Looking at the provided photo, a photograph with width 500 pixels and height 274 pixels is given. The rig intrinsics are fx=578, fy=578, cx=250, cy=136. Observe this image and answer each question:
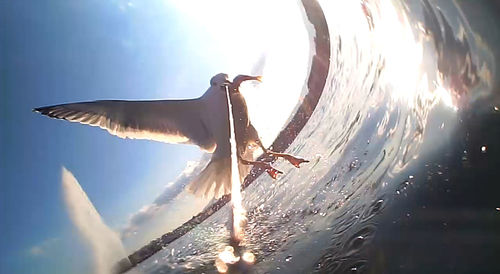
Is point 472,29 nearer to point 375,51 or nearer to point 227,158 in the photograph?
point 375,51

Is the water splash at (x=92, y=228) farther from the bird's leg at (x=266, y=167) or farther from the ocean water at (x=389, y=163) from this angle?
the bird's leg at (x=266, y=167)

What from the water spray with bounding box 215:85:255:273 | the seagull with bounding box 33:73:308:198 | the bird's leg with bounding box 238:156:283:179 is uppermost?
the seagull with bounding box 33:73:308:198

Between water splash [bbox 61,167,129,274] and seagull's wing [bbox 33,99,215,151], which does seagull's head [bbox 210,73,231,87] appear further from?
water splash [bbox 61,167,129,274]

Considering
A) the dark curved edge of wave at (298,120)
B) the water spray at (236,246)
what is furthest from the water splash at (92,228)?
the water spray at (236,246)

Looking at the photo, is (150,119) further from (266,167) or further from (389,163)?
(389,163)

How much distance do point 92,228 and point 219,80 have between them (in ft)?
0.70

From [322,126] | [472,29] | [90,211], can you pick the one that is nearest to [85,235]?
[90,211]

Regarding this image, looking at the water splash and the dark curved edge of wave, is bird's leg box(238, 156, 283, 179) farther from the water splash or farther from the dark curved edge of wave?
the water splash

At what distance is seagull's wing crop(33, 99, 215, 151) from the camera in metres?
0.63

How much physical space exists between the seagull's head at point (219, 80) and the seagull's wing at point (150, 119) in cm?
3

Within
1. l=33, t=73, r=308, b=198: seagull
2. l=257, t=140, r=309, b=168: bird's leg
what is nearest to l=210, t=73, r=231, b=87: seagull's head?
l=33, t=73, r=308, b=198: seagull

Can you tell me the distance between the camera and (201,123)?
70 cm

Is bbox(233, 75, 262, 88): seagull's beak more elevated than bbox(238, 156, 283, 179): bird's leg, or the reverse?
bbox(233, 75, 262, 88): seagull's beak

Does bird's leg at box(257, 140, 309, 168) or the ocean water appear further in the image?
bird's leg at box(257, 140, 309, 168)
